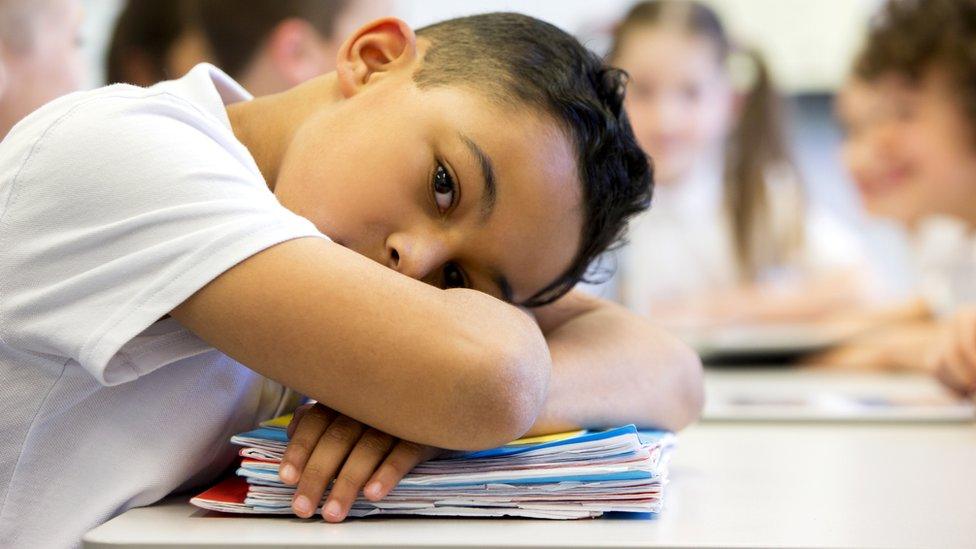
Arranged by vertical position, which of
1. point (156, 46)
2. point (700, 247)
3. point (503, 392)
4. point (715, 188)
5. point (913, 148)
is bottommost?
point (700, 247)

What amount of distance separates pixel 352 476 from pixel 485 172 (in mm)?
252

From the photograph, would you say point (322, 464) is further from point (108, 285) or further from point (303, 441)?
point (108, 285)

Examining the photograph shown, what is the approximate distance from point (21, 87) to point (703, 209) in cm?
249

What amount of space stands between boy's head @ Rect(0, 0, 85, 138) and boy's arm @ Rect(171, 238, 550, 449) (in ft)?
3.15

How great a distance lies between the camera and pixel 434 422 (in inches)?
23.2

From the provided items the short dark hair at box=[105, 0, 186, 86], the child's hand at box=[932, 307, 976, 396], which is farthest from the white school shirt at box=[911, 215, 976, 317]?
the short dark hair at box=[105, 0, 186, 86]

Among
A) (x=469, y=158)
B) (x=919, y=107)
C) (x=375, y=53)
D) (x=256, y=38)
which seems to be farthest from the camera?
(x=919, y=107)

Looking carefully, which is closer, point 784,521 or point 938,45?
point 784,521

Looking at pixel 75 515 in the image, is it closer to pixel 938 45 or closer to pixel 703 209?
pixel 938 45

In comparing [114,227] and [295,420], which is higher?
[114,227]

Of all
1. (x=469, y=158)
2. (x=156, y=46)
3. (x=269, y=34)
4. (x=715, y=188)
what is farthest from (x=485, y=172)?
(x=715, y=188)

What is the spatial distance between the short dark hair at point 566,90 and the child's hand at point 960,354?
666 mm

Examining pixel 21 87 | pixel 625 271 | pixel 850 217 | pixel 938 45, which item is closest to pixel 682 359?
pixel 21 87

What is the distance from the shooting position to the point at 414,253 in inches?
29.1
